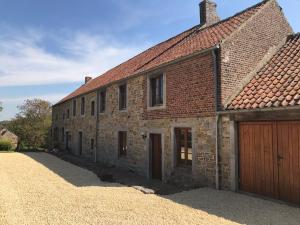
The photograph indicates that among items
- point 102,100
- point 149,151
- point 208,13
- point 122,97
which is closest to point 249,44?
point 208,13

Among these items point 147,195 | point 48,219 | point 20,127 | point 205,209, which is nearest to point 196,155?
point 147,195

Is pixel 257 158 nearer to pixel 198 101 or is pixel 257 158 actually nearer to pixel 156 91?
pixel 198 101

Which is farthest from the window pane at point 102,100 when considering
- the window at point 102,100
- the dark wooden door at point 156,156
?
the dark wooden door at point 156,156

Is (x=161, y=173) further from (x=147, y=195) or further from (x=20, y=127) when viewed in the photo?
(x=20, y=127)

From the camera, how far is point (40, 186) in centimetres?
1102

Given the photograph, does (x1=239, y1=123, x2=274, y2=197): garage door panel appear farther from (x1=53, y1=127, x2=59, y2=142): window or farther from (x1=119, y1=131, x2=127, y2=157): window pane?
(x1=53, y1=127, x2=59, y2=142): window

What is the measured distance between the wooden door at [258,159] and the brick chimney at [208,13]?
8.79 m

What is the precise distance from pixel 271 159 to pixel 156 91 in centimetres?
649

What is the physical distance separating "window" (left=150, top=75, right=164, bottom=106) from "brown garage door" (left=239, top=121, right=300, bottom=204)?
4669 millimetres

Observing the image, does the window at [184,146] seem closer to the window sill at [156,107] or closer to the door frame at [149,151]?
the door frame at [149,151]

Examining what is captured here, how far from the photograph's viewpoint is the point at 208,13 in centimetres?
1659

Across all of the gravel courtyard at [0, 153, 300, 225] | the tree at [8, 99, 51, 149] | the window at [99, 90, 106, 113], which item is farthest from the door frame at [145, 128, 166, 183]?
the tree at [8, 99, 51, 149]

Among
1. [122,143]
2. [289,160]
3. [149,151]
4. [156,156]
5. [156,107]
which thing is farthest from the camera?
[122,143]

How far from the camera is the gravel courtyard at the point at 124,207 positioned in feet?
22.6
